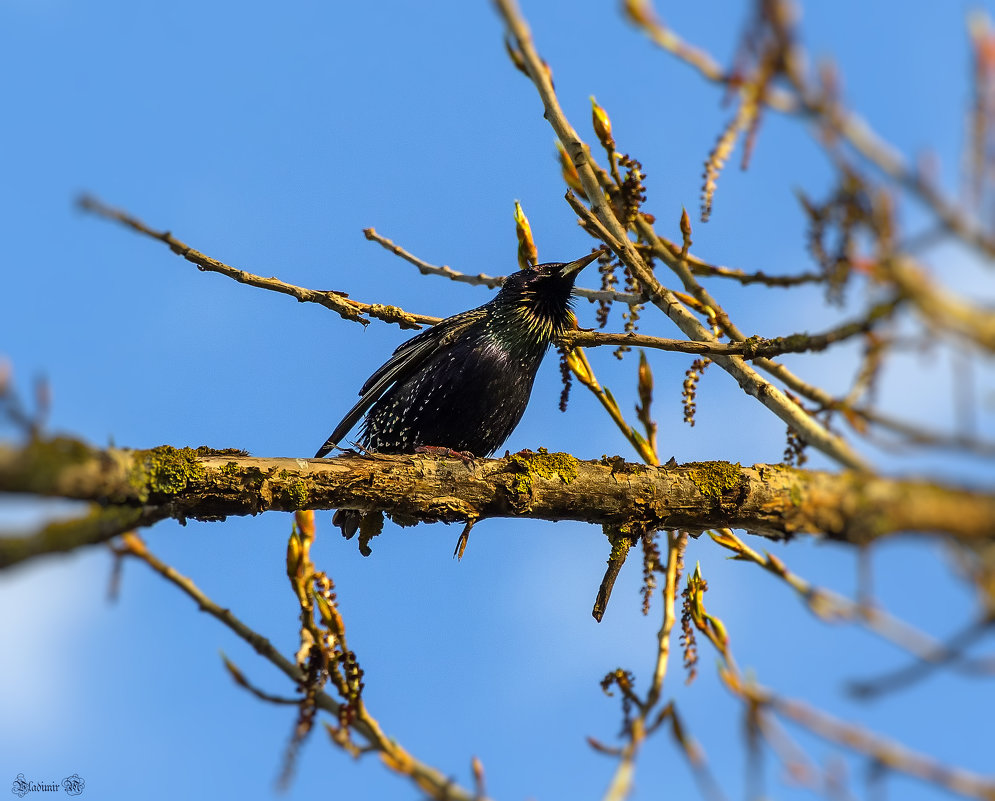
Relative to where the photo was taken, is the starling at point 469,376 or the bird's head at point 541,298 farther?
the bird's head at point 541,298

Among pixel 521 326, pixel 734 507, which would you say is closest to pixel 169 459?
pixel 734 507

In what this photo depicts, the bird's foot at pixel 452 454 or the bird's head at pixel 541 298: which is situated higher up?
A: the bird's head at pixel 541 298

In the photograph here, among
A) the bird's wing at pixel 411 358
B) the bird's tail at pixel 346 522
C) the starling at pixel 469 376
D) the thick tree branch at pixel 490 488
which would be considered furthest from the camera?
the bird's wing at pixel 411 358

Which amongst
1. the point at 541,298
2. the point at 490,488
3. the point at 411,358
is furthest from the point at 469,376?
the point at 490,488

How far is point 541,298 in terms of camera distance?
248 inches

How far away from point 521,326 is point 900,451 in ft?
15.5

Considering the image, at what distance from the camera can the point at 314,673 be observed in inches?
118

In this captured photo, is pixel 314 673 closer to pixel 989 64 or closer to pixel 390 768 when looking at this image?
pixel 390 768

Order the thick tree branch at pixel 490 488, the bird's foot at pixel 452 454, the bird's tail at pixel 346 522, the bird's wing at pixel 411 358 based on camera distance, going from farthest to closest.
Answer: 1. the bird's wing at pixel 411 358
2. the bird's tail at pixel 346 522
3. the bird's foot at pixel 452 454
4. the thick tree branch at pixel 490 488

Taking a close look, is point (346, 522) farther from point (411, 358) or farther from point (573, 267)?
point (573, 267)

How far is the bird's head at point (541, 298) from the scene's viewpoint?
6.14 metres

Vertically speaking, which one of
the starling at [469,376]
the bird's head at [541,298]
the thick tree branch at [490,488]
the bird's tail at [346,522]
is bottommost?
the thick tree branch at [490,488]

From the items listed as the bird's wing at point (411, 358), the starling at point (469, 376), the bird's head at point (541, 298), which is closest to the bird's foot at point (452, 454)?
the starling at point (469, 376)

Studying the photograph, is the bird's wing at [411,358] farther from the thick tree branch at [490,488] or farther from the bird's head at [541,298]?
the thick tree branch at [490,488]
